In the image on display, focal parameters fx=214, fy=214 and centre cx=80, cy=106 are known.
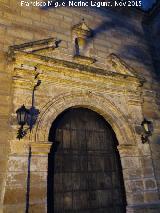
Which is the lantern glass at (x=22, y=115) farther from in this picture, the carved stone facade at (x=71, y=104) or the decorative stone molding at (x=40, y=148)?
the decorative stone molding at (x=40, y=148)

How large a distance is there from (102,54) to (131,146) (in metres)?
2.57

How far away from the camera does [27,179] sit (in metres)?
3.66

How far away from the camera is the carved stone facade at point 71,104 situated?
370 cm

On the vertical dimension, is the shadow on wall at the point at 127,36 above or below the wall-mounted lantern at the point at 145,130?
above

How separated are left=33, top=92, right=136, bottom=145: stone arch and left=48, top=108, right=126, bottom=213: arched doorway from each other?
0.66 feet

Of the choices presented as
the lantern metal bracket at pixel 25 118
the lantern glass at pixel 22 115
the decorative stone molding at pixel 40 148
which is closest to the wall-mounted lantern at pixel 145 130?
the decorative stone molding at pixel 40 148

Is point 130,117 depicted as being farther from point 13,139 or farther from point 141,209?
point 13,139

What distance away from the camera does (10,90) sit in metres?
4.22

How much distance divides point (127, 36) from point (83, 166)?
4.40m

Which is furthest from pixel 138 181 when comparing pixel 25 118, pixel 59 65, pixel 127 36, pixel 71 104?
pixel 127 36

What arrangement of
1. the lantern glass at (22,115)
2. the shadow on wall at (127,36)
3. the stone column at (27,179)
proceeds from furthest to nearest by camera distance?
the shadow on wall at (127,36)
the lantern glass at (22,115)
the stone column at (27,179)

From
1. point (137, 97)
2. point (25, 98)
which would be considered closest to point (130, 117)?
point (137, 97)

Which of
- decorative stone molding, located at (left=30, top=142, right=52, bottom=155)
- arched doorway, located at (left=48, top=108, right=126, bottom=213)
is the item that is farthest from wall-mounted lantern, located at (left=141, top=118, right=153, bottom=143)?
decorative stone molding, located at (left=30, top=142, right=52, bottom=155)

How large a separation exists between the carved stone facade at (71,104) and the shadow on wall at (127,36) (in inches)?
14.9
